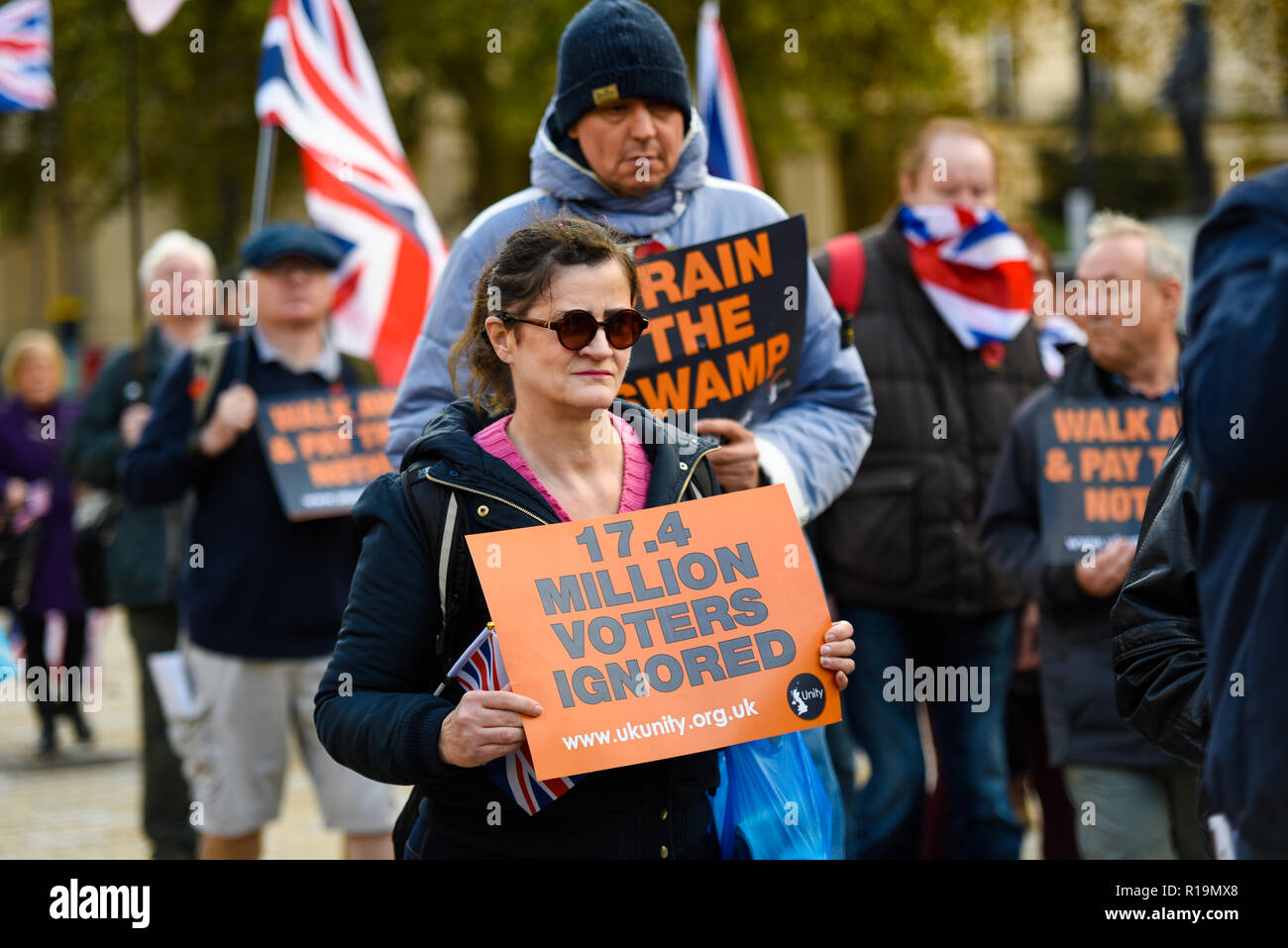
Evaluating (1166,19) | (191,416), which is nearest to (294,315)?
(191,416)

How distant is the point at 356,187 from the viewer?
766cm

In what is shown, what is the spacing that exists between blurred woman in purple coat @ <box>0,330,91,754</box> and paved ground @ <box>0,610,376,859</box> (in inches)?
13.4

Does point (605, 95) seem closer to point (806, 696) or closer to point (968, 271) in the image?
point (806, 696)

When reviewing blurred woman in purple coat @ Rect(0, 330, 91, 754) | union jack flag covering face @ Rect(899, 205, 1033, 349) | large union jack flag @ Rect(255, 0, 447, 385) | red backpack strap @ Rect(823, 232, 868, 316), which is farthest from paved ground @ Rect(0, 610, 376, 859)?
union jack flag covering face @ Rect(899, 205, 1033, 349)

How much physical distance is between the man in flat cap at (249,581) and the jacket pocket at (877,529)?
5.25 feet

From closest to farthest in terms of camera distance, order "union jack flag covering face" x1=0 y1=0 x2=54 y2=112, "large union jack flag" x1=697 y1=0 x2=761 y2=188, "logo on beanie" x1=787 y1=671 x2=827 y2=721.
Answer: "logo on beanie" x1=787 y1=671 x2=827 y2=721
"large union jack flag" x1=697 y1=0 x2=761 y2=188
"union jack flag covering face" x1=0 y1=0 x2=54 y2=112

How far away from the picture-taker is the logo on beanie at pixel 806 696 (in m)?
2.83

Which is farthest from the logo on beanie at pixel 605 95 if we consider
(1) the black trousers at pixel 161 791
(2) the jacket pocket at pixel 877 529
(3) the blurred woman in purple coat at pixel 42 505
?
(3) the blurred woman in purple coat at pixel 42 505

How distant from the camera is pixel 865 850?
504cm

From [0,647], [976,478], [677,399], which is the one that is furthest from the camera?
[976,478]

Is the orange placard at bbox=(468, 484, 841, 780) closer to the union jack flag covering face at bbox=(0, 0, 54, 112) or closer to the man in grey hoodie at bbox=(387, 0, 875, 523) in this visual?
the man in grey hoodie at bbox=(387, 0, 875, 523)

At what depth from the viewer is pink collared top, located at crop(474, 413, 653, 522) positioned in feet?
9.55

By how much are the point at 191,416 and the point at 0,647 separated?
2.45 meters
